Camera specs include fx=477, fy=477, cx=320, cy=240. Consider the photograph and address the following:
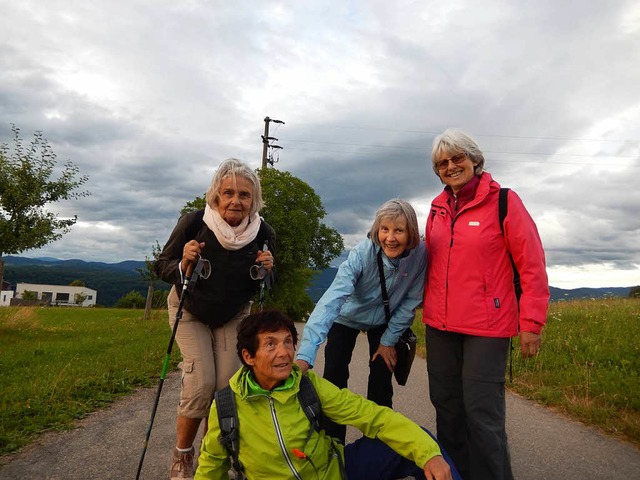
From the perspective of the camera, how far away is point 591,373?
6.93 metres

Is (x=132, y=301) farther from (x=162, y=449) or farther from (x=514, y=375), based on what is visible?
(x=162, y=449)

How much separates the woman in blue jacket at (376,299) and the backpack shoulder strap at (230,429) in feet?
2.00

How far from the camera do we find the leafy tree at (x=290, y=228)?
2650cm

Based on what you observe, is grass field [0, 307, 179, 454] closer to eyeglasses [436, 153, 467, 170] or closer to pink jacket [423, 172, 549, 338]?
pink jacket [423, 172, 549, 338]

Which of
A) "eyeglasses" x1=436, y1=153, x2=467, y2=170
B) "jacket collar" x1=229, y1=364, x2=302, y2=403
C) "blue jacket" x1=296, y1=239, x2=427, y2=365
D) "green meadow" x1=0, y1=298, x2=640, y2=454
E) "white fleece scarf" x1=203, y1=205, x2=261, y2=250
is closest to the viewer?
"jacket collar" x1=229, y1=364, x2=302, y2=403

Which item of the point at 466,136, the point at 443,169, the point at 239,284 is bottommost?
the point at 239,284

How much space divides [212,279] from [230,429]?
133cm

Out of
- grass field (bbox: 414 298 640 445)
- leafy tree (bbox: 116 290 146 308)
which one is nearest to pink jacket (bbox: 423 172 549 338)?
grass field (bbox: 414 298 640 445)

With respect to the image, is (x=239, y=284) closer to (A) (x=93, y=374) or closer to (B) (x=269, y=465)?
(B) (x=269, y=465)

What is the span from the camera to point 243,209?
3.80 metres

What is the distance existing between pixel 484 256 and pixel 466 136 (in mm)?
894

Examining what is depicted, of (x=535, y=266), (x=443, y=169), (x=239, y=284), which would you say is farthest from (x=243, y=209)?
(x=535, y=266)

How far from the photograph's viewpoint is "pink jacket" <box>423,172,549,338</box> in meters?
3.07

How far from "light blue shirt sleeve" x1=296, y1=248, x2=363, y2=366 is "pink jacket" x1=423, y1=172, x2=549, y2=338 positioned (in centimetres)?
64
